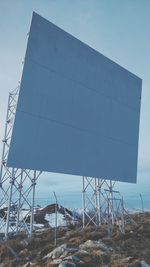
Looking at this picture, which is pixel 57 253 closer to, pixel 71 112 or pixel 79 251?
pixel 79 251

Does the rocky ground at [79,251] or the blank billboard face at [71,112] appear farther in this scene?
the blank billboard face at [71,112]

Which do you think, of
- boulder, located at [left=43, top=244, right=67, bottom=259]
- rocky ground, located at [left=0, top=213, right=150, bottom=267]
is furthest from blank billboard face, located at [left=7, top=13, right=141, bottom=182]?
boulder, located at [left=43, top=244, right=67, bottom=259]

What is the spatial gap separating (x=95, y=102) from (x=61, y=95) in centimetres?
232

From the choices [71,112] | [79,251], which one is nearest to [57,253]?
[79,251]

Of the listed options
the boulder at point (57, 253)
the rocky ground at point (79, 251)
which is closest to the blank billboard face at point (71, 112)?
the rocky ground at point (79, 251)

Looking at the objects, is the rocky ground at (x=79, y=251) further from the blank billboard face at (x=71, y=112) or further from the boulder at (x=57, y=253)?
the blank billboard face at (x=71, y=112)

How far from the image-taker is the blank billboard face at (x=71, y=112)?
10750mm

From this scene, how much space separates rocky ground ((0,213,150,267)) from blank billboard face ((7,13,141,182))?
278 cm

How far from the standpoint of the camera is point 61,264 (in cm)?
713

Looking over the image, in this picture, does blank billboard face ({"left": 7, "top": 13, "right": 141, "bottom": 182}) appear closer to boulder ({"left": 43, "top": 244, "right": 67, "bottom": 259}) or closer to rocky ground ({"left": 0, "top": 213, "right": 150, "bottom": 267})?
rocky ground ({"left": 0, "top": 213, "right": 150, "bottom": 267})

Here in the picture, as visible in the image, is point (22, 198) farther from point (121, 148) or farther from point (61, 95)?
point (121, 148)

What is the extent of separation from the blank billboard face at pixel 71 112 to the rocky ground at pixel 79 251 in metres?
2.78

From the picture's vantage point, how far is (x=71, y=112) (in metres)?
12.6

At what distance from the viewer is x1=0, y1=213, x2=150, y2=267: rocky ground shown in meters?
7.61
